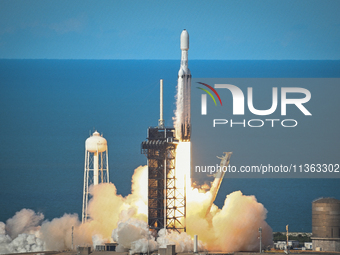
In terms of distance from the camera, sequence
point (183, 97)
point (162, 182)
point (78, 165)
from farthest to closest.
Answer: point (78, 165), point (183, 97), point (162, 182)

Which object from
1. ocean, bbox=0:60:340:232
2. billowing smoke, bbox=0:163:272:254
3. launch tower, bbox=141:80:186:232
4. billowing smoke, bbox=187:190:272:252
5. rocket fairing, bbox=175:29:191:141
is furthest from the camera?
ocean, bbox=0:60:340:232

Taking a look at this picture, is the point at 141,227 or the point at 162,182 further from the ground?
the point at 162,182

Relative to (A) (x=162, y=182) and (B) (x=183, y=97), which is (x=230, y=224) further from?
(B) (x=183, y=97)

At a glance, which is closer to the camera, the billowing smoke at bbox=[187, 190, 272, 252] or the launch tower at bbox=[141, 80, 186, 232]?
the launch tower at bbox=[141, 80, 186, 232]

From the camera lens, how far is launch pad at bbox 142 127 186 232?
6675 centimetres

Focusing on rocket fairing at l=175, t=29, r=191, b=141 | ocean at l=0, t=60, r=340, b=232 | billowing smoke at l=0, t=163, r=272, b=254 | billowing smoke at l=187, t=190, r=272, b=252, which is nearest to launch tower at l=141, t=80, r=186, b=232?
billowing smoke at l=0, t=163, r=272, b=254

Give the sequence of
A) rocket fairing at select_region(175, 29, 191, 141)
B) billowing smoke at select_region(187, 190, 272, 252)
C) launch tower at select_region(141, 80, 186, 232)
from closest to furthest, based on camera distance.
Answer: launch tower at select_region(141, 80, 186, 232) < billowing smoke at select_region(187, 190, 272, 252) < rocket fairing at select_region(175, 29, 191, 141)

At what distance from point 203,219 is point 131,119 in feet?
373

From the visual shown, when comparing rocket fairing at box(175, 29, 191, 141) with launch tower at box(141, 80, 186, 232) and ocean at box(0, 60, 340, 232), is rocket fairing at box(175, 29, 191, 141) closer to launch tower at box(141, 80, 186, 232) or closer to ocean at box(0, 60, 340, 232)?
launch tower at box(141, 80, 186, 232)

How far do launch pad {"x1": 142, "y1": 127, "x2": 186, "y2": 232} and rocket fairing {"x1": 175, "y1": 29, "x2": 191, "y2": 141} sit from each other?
121 inches

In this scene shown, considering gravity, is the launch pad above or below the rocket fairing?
below

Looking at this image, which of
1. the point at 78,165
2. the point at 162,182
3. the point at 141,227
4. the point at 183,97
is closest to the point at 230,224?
the point at 162,182

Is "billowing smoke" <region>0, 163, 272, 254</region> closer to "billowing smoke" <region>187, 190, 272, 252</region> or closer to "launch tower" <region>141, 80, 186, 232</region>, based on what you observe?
"billowing smoke" <region>187, 190, 272, 252</region>

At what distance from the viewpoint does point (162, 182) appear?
67250mm
